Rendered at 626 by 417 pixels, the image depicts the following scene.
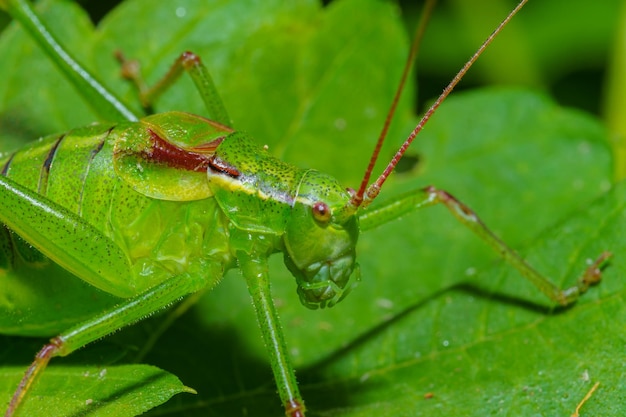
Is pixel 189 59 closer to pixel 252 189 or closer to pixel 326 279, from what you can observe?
pixel 252 189

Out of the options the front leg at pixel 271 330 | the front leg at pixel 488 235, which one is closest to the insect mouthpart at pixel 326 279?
the front leg at pixel 271 330

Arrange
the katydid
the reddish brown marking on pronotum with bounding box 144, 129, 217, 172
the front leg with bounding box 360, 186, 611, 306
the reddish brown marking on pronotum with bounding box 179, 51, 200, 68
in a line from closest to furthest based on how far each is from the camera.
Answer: the katydid, the reddish brown marking on pronotum with bounding box 144, 129, 217, 172, the front leg with bounding box 360, 186, 611, 306, the reddish brown marking on pronotum with bounding box 179, 51, 200, 68

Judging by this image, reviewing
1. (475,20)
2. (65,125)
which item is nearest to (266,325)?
(65,125)

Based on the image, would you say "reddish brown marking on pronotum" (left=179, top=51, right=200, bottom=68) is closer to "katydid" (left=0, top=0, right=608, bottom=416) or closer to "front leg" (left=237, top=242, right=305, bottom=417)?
"katydid" (left=0, top=0, right=608, bottom=416)

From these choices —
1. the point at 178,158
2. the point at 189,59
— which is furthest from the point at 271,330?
the point at 189,59

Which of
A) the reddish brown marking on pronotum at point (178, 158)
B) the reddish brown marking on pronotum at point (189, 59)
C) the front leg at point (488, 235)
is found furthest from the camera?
the reddish brown marking on pronotum at point (189, 59)

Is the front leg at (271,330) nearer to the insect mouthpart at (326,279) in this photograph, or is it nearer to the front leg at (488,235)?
the insect mouthpart at (326,279)

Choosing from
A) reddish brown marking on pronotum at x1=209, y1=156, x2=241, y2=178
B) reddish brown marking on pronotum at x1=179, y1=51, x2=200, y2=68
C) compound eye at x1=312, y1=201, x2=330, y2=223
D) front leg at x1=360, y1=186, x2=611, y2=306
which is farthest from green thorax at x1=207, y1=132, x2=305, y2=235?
reddish brown marking on pronotum at x1=179, y1=51, x2=200, y2=68

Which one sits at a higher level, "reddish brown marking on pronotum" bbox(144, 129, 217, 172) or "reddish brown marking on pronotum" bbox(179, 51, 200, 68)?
"reddish brown marking on pronotum" bbox(179, 51, 200, 68)
